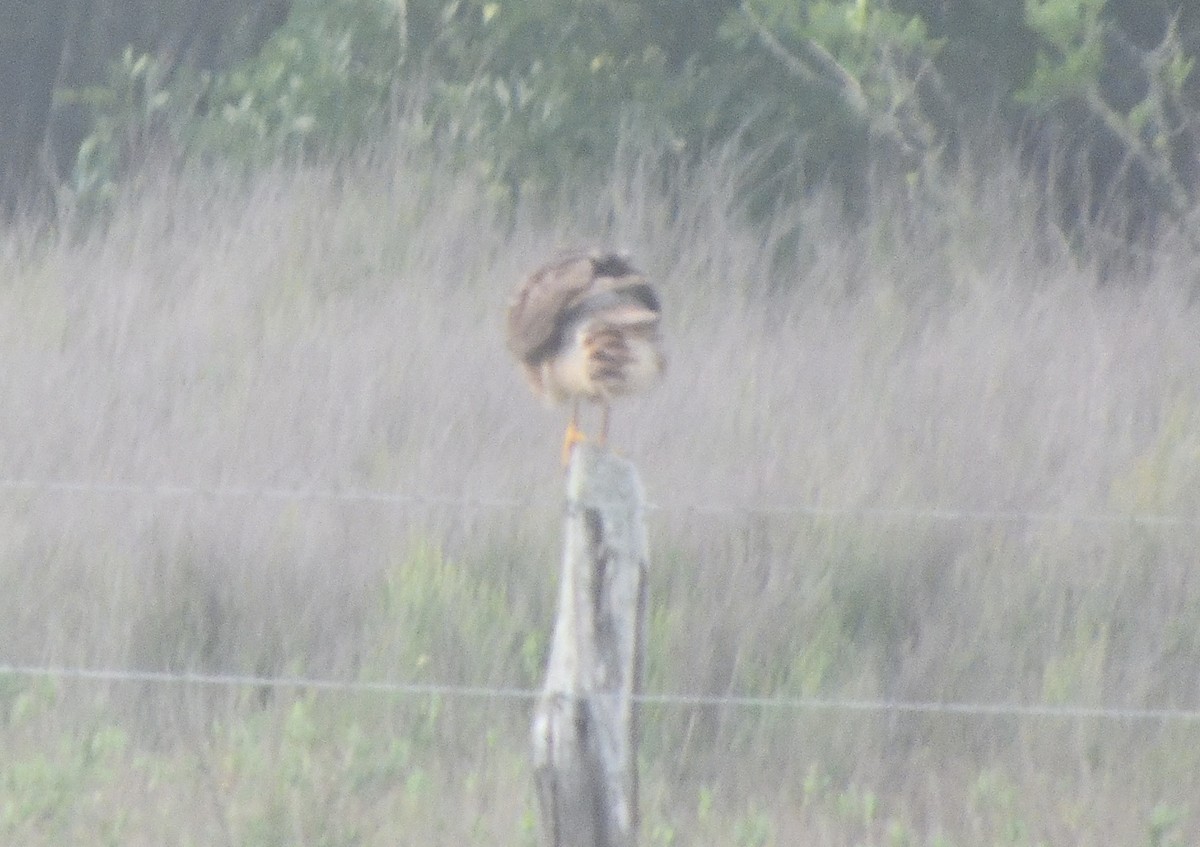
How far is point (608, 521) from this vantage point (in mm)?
3689

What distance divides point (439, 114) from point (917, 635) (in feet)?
13.8

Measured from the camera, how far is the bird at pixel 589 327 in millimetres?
4078

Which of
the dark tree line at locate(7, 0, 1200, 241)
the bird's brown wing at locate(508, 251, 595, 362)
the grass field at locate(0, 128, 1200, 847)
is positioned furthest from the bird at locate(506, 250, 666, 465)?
the dark tree line at locate(7, 0, 1200, 241)

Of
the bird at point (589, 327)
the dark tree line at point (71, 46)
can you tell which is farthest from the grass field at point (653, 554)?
the dark tree line at point (71, 46)

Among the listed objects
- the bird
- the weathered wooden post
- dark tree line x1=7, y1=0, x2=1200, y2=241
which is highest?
dark tree line x1=7, y1=0, x2=1200, y2=241

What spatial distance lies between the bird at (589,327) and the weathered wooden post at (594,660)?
0.36 meters

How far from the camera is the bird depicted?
13.4ft

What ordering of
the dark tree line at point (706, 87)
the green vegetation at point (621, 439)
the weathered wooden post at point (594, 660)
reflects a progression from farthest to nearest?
the dark tree line at point (706, 87)
the green vegetation at point (621, 439)
the weathered wooden post at point (594, 660)

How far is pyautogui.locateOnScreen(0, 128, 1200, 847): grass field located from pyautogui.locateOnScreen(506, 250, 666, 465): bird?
32 centimetres

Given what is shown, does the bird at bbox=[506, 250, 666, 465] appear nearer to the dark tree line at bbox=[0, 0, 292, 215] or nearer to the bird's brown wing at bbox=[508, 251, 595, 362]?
the bird's brown wing at bbox=[508, 251, 595, 362]

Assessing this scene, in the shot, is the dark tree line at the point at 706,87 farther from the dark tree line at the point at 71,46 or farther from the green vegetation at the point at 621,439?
the dark tree line at the point at 71,46

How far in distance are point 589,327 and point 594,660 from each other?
74 centimetres

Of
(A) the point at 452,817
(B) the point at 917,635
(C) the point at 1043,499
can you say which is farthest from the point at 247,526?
(C) the point at 1043,499

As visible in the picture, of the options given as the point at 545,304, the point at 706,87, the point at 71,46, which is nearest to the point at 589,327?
the point at 545,304
